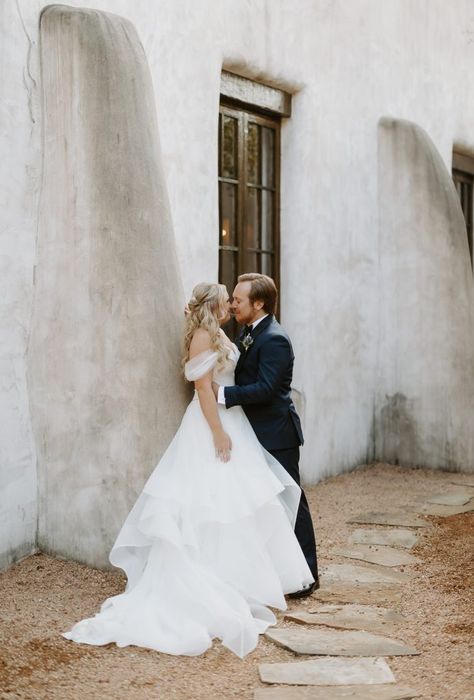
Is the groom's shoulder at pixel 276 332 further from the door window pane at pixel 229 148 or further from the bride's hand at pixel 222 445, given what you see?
the door window pane at pixel 229 148

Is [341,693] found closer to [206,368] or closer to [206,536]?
[206,536]

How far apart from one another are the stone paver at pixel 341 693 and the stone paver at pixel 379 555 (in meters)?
1.97

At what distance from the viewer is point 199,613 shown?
14.1ft

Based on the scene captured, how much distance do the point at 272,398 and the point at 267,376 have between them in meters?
0.19

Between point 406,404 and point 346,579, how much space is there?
13.2 ft

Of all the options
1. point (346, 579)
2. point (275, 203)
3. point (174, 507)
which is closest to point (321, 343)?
point (275, 203)

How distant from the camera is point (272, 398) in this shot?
5.02 meters

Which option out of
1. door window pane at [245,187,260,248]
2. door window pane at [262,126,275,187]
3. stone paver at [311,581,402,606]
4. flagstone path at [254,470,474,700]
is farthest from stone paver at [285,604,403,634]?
door window pane at [262,126,275,187]

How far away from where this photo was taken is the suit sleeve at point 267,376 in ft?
15.9

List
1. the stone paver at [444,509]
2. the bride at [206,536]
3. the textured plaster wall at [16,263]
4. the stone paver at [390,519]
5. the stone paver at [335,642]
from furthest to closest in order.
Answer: the stone paver at [444,509] → the stone paver at [390,519] → the textured plaster wall at [16,263] → the bride at [206,536] → the stone paver at [335,642]

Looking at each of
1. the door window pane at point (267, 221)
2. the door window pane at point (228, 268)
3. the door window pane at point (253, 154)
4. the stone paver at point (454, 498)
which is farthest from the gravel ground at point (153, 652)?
the door window pane at point (253, 154)

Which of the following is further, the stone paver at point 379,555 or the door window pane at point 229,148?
the door window pane at point 229,148

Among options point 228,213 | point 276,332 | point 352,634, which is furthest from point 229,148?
point 352,634

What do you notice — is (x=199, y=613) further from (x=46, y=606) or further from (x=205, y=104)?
(x=205, y=104)
